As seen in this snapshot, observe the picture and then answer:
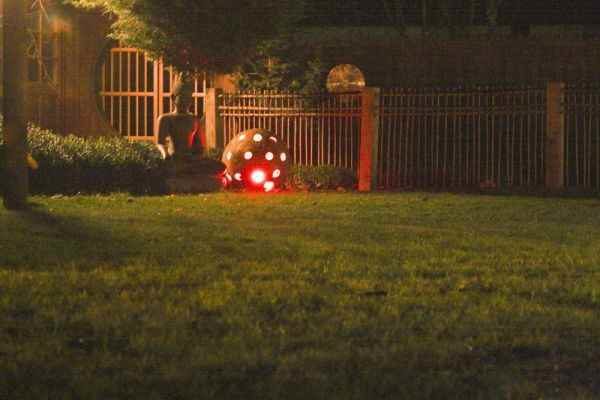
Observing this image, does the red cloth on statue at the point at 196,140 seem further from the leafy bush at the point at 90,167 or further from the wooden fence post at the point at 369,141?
the wooden fence post at the point at 369,141

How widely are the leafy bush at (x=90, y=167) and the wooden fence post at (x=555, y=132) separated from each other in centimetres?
587

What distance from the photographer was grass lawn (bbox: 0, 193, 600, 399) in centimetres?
582

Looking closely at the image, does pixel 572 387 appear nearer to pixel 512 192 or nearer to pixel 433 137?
pixel 512 192

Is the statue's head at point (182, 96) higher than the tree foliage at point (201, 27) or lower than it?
lower

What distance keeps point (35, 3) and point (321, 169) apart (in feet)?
23.0

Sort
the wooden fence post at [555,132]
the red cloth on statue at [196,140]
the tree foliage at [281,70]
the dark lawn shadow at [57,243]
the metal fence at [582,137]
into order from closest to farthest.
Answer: the dark lawn shadow at [57,243], the wooden fence post at [555,132], the metal fence at [582,137], the red cloth on statue at [196,140], the tree foliage at [281,70]

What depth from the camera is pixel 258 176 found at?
19.7m

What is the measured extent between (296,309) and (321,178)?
40.8 feet

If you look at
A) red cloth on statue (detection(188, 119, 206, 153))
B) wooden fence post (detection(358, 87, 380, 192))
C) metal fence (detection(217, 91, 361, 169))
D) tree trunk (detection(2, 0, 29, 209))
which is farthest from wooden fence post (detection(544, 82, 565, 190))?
tree trunk (detection(2, 0, 29, 209))

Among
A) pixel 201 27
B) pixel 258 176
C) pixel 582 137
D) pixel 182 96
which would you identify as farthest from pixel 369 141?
pixel 582 137

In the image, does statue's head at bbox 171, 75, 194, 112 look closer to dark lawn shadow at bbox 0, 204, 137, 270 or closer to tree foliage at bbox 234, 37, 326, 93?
tree foliage at bbox 234, 37, 326, 93

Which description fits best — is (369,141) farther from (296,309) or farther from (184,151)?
(296,309)

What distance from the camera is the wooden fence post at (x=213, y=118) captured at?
70.3ft

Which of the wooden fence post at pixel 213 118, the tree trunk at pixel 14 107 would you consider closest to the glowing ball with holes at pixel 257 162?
the wooden fence post at pixel 213 118
